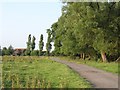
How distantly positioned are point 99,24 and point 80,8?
378 cm

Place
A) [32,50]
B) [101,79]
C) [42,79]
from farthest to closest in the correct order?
[32,50], [101,79], [42,79]

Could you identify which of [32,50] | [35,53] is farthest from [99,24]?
[32,50]

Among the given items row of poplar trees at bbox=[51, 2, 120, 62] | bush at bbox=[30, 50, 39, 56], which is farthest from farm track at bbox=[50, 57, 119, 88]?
bush at bbox=[30, 50, 39, 56]

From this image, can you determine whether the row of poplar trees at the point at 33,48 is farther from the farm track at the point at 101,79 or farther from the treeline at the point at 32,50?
the farm track at the point at 101,79

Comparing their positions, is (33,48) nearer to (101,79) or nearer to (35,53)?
(35,53)

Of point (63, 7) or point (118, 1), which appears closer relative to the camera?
point (118, 1)

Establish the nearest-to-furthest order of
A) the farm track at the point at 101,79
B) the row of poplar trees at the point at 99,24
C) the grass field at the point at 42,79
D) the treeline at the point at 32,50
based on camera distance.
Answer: the grass field at the point at 42,79 → the farm track at the point at 101,79 → the row of poplar trees at the point at 99,24 → the treeline at the point at 32,50

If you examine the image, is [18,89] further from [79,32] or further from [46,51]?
[46,51]

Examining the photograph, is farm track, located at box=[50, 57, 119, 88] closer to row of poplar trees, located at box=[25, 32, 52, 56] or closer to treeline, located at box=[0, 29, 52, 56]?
treeline, located at box=[0, 29, 52, 56]

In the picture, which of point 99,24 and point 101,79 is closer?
point 101,79

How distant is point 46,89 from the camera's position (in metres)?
13.9

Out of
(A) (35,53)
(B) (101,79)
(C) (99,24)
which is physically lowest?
(B) (101,79)

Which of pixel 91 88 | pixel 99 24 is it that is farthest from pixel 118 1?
pixel 91 88

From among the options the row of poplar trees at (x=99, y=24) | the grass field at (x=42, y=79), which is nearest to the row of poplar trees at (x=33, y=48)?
the row of poplar trees at (x=99, y=24)
